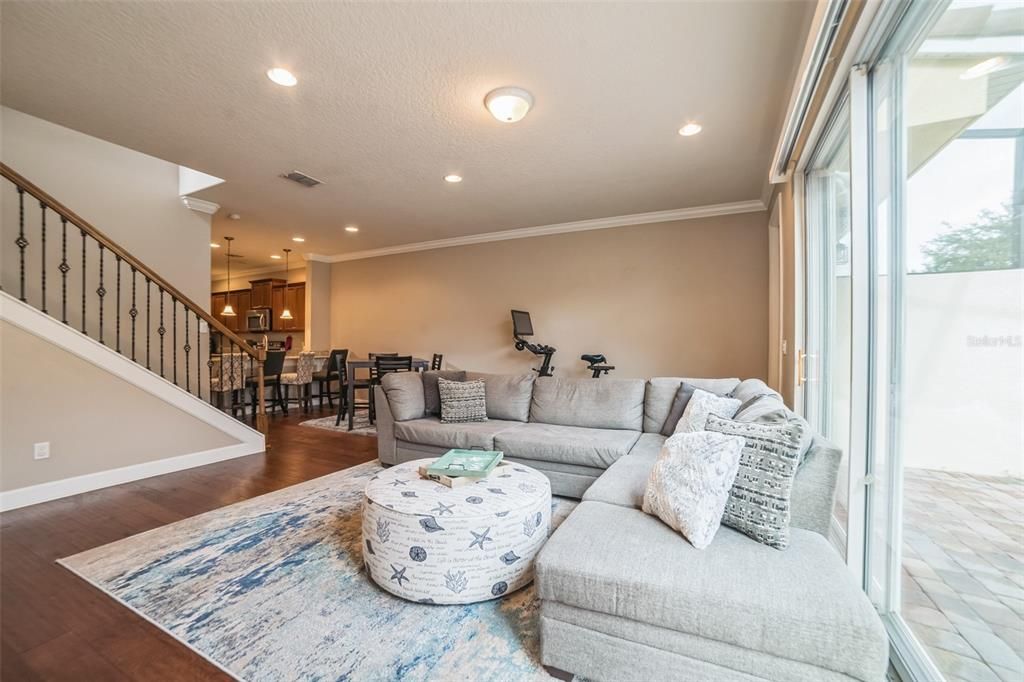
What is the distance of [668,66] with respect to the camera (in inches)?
92.7

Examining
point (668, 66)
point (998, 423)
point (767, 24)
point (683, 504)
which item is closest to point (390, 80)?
point (668, 66)

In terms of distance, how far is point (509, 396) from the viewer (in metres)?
3.76

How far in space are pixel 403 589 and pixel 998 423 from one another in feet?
6.76

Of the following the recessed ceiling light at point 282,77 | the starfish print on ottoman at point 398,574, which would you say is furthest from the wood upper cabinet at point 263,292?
the starfish print on ottoman at point 398,574

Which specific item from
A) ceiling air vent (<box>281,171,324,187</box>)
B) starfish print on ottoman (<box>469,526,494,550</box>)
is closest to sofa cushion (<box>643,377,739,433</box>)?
starfish print on ottoman (<box>469,526,494,550</box>)

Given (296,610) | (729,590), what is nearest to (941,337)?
(729,590)

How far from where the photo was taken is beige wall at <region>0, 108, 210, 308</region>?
11.8ft

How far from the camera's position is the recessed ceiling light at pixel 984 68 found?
3.40 ft

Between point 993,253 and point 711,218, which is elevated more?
point 711,218

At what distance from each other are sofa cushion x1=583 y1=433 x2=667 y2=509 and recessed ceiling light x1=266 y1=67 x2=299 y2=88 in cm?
291

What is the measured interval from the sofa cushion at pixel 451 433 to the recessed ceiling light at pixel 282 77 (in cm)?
257

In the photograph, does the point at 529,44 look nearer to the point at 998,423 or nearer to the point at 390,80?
the point at 390,80
